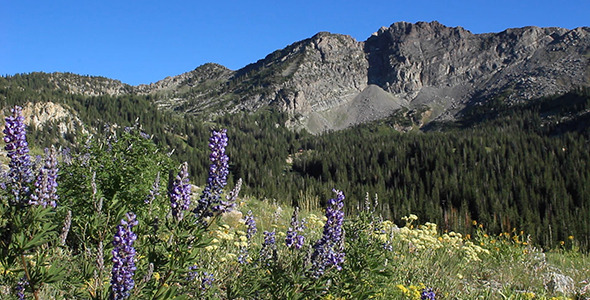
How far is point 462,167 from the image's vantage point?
134875 mm

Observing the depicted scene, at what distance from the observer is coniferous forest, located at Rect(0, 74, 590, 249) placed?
301ft

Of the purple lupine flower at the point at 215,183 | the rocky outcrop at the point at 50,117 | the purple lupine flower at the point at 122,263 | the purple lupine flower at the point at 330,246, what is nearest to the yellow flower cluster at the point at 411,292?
the purple lupine flower at the point at 330,246

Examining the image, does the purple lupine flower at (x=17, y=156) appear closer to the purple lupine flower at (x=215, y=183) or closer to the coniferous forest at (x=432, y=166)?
the purple lupine flower at (x=215, y=183)

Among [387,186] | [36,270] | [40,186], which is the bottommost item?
[387,186]

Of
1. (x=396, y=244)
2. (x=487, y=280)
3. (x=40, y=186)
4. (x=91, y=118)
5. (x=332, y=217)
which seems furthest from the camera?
(x=91, y=118)

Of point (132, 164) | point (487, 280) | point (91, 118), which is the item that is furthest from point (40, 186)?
point (91, 118)

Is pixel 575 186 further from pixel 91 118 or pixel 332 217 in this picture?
pixel 91 118

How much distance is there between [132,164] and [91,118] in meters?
164

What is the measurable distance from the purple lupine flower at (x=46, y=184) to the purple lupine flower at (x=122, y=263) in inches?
33.7

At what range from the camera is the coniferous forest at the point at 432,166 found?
91.8m

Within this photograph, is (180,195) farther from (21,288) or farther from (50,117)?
(50,117)

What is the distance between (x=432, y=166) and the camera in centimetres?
14325

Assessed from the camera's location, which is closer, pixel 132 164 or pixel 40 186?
pixel 40 186

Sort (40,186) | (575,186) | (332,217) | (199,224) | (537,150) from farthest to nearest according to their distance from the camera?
(537,150)
(575,186)
(332,217)
(199,224)
(40,186)
